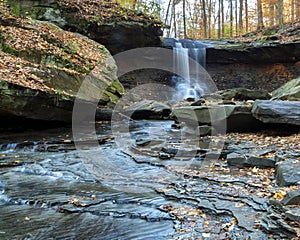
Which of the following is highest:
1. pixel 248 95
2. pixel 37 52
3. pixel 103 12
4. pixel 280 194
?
pixel 103 12

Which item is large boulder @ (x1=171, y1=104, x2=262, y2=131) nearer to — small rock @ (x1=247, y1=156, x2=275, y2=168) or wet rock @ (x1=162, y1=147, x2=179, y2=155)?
wet rock @ (x1=162, y1=147, x2=179, y2=155)

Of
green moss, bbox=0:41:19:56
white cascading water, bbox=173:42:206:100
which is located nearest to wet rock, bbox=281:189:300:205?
green moss, bbox=0:41:19:56

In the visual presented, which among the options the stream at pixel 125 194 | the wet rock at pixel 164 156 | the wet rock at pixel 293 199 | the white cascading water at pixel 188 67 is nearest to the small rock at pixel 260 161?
the stream at pixel 125 194

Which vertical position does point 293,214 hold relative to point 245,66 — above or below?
below

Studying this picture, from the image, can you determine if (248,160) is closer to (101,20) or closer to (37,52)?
(37,52)

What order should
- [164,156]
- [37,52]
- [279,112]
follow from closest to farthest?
[164,156], [279,112], [37,52]

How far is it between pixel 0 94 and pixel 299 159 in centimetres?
717

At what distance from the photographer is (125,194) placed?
4371mm

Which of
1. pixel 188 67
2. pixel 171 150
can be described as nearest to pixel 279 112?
pixel 171 150

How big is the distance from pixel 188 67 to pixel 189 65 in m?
0.15

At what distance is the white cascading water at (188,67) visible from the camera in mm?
18297

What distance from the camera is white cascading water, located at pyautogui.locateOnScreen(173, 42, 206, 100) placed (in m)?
18.3

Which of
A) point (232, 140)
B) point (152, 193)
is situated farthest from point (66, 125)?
point (152, 193)

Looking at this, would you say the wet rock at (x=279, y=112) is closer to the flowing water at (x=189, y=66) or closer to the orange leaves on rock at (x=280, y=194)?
the orange leaves on rock at (x=280, y=194)
